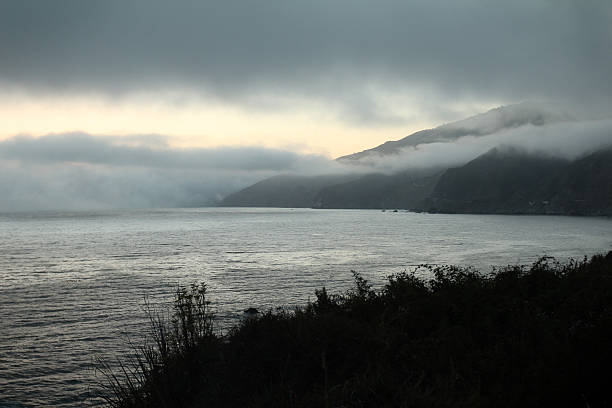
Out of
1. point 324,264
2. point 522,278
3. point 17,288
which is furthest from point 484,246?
point 17,288

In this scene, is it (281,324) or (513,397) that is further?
(281,324)

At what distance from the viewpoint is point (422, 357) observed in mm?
12039

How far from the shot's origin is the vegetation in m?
8.84

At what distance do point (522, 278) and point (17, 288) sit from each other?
51.2 m

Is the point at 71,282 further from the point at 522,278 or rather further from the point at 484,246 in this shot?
the point at 484,246

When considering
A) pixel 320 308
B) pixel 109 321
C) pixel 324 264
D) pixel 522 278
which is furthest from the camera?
pixel 324 264

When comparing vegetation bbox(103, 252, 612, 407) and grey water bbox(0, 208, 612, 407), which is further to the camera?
grey water bbox(0, 208, 612, 407)

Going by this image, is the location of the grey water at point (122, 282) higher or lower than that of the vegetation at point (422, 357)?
lower

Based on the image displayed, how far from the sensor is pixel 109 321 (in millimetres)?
33906

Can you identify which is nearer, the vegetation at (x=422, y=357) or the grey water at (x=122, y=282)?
the vegetation at (x=422, y=357)

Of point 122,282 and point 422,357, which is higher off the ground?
point 422,357

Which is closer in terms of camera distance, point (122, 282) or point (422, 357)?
point (422, 357)

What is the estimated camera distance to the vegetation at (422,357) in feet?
29.0

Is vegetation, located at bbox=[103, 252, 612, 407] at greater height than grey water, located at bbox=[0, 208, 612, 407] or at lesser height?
greater
